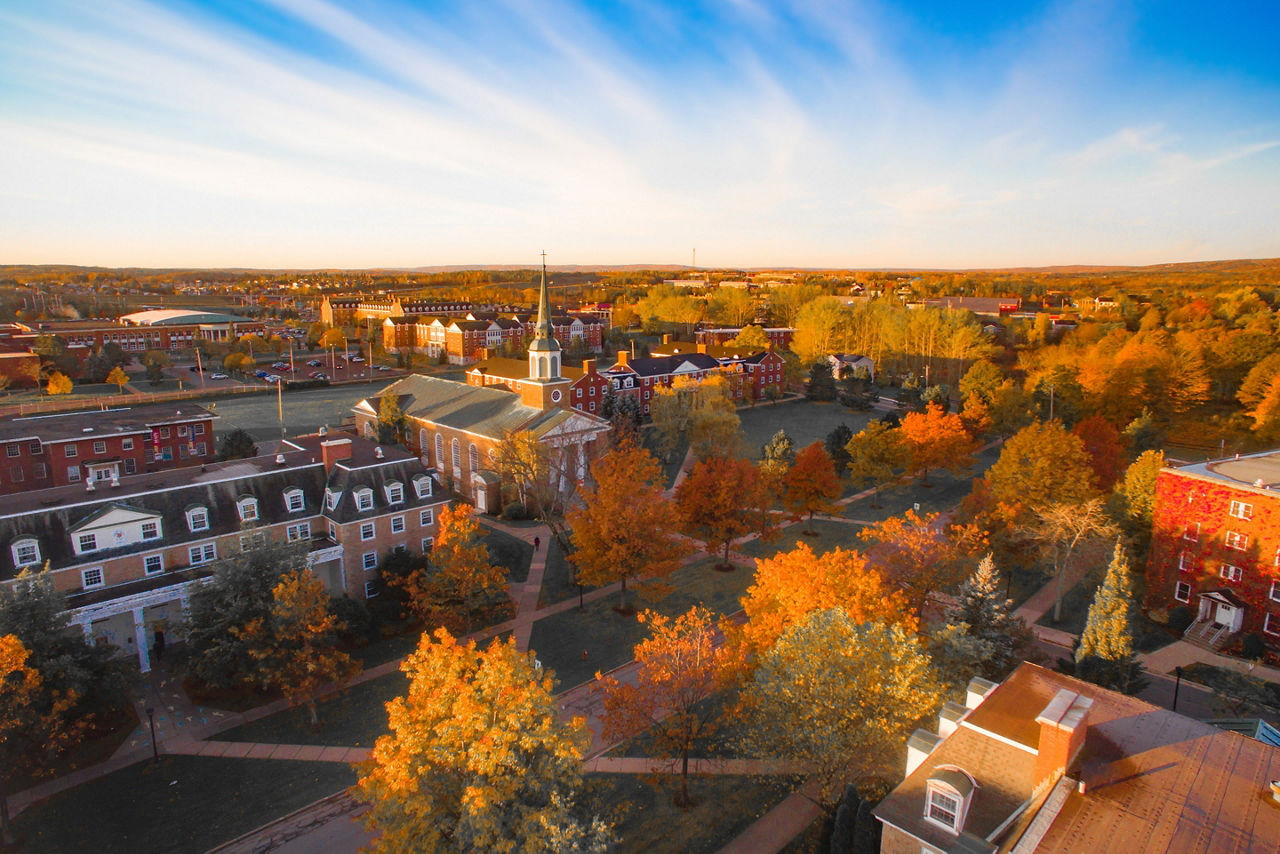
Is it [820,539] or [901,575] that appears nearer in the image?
[901,575]

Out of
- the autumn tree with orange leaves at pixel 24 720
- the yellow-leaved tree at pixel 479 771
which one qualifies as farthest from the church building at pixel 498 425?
the yellow-leaved tree at pixel 479 771

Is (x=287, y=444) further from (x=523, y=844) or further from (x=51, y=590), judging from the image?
(x=523, y=844)

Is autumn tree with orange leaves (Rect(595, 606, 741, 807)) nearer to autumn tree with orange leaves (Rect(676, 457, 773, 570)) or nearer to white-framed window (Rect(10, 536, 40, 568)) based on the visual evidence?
autumn tree with orange leaves (Rect(676, 457, 773, 570))

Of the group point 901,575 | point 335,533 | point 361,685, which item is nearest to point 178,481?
point 335,533

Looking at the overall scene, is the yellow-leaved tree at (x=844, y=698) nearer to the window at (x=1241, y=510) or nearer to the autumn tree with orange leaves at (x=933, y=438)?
the window at (x=1241, y=510)

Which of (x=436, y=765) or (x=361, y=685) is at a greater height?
(x=436, y=765)

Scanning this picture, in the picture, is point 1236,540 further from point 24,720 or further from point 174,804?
point 24,720
